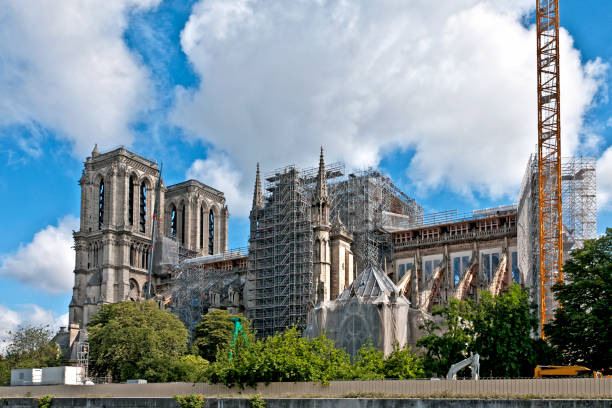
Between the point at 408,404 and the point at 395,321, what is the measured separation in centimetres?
2372

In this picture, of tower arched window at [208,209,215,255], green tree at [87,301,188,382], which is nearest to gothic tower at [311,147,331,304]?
green tree at [87,301,188,382]

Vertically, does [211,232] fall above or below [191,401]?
above

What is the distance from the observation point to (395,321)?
5384cm

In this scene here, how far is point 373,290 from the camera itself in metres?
56.1

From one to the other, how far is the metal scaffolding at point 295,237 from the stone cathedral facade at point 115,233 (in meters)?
19.4

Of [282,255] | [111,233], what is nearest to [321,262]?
[282,255]

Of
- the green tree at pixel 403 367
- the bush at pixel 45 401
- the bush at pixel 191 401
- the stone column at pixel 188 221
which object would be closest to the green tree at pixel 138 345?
the bush at pixel 45 401

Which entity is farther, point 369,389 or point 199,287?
point 199,287

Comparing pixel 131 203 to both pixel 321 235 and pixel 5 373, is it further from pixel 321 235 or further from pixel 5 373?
pixel 321 235

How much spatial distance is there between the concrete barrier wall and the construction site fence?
1.40 ft

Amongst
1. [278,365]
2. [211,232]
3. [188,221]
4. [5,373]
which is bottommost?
[5,373]

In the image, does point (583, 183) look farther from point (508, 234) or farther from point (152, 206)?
point (152, 206)

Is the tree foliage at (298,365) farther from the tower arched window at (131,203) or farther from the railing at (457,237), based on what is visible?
the tower arched window at (131,203)

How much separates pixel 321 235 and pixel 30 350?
35849 millimetres
